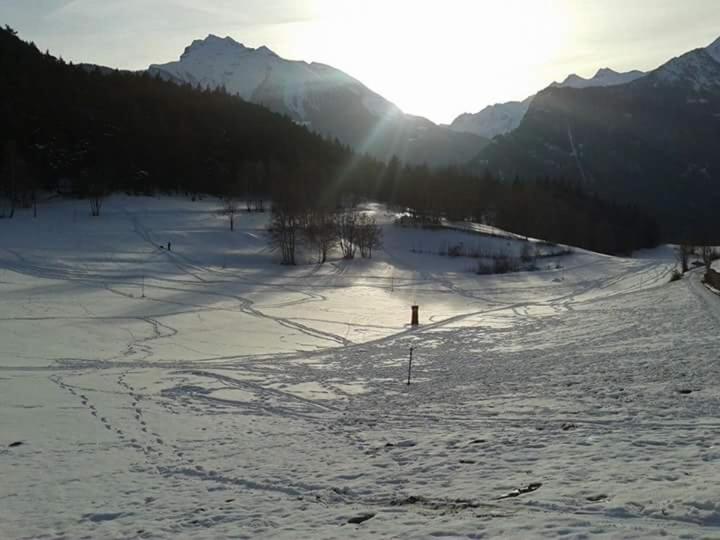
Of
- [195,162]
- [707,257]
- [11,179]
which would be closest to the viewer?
[707,257]

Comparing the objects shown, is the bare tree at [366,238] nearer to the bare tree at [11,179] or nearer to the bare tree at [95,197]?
the bare tree at [95,197]

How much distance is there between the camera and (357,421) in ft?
44.6

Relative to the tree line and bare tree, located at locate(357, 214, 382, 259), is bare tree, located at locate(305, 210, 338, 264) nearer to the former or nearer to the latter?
bare tree, located at locate(357, 214, 382, 259)

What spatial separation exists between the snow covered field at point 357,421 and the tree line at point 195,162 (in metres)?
53.1

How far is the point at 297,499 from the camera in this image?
29.7ft

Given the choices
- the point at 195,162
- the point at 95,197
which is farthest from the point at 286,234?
the point at 195,162

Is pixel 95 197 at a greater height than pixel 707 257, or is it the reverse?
pixel 95 197

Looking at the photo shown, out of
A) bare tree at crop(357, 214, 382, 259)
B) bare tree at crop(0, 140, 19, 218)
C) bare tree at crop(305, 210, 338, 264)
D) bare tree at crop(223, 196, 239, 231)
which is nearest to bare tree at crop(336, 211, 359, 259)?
bare tree at crop(357, 214, 382, 259)

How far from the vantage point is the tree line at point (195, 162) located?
10038 cm

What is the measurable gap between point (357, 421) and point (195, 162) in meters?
107

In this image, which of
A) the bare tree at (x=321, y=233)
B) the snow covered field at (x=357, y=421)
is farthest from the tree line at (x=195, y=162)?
the snow covered field at (x=357, y=421)

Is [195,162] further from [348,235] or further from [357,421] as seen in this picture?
[357,421]

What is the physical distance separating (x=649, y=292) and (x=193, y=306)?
27851 mm

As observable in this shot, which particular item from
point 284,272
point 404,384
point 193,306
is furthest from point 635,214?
point 404,384
